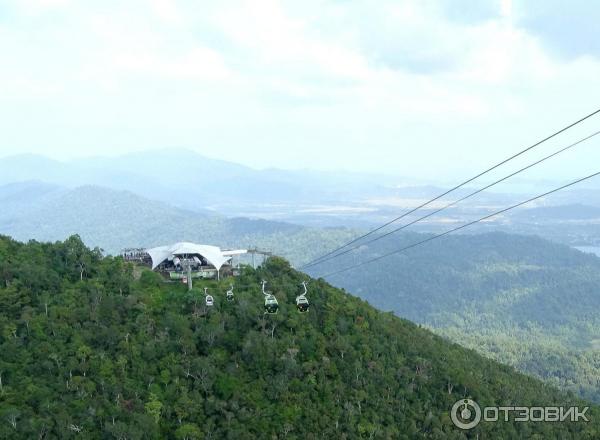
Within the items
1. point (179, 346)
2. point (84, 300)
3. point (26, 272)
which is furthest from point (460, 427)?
point (26, 272)

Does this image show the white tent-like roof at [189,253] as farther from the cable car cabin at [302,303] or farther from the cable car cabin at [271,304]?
the cable car cabin at [271,304]

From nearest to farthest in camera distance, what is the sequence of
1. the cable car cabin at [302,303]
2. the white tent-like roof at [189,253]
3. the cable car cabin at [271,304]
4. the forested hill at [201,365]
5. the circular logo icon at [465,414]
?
1. the forested hill at [201,365]
2. the cable car cabin at [271,304]
3. the cable car cabin at [302,303]
4. the circular logo icon at [465,414]
5. the white tent-like roof at [189,253]

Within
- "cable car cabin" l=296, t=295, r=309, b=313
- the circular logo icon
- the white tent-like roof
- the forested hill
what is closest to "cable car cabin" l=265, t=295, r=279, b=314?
"cable car cabin" l=296, t=295, r=309, b=313

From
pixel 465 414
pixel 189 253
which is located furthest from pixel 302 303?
pixel 465 414

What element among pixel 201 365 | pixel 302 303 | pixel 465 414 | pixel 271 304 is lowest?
pixel 465 414

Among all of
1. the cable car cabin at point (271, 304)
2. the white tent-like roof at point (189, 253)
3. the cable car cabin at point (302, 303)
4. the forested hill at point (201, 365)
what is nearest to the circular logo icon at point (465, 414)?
the forested hill at point (201, 365)

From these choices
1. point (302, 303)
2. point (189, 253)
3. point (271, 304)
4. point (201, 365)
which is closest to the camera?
point (201, 365)

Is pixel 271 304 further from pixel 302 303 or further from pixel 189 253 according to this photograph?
pixel 189 253
